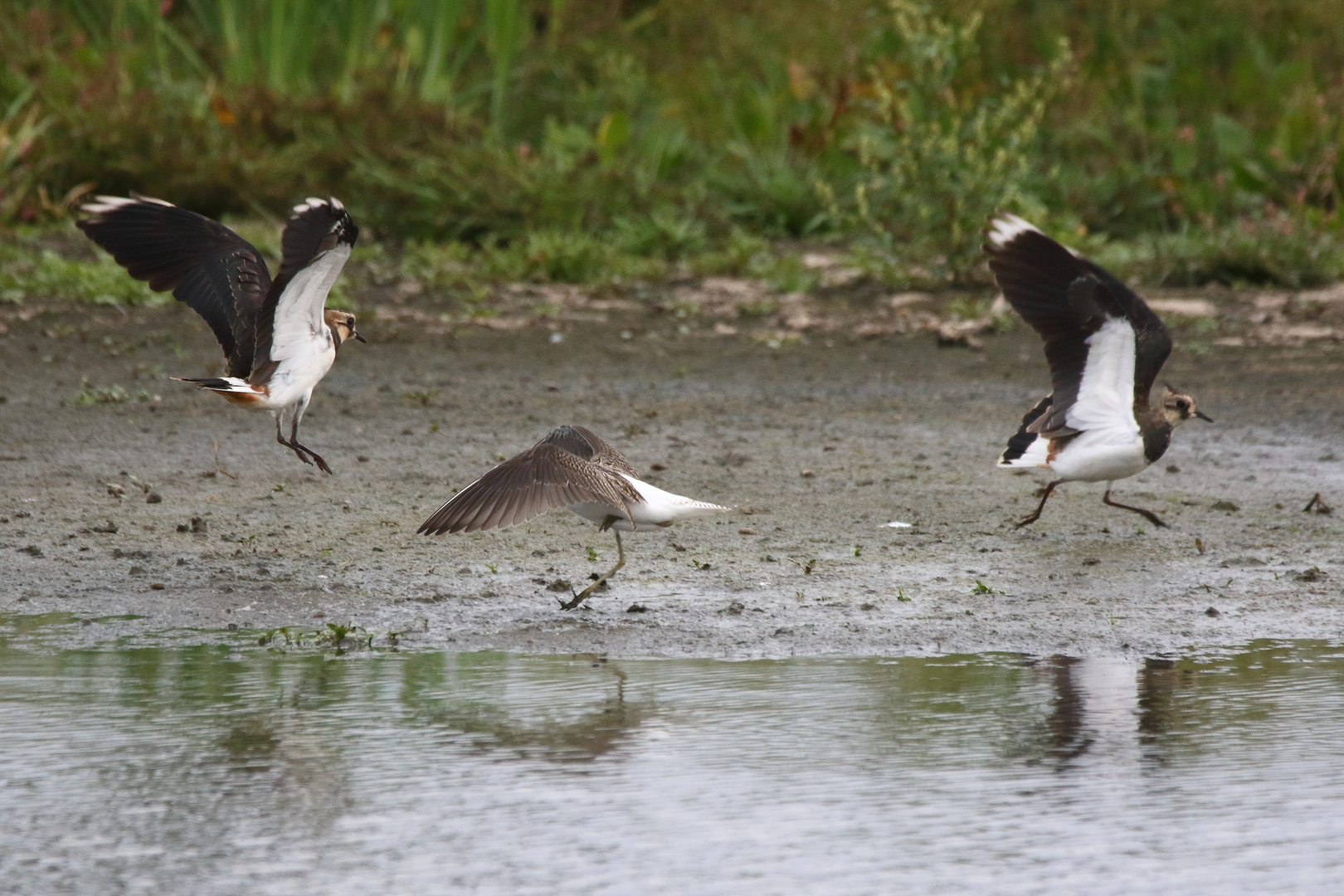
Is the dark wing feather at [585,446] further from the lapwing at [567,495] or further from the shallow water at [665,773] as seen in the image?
the shallow water at [665,773]

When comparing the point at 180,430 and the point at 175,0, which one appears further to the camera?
the point at 175,0

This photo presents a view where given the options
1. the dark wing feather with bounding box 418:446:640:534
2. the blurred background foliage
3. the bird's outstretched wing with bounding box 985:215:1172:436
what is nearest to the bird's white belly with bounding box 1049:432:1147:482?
the bird's outstretched wing with bounding box 985:215:1172:436

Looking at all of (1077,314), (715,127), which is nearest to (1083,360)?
(1077,314)

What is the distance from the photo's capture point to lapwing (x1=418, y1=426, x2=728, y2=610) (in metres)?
5.12

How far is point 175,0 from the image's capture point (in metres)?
16.5

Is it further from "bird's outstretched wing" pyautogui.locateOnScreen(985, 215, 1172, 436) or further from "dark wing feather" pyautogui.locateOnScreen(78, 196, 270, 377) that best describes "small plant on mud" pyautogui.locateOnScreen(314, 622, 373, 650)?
"bird's outstretched wing" pyautogui.locateOnScreen(985, 215, 1172, 436)

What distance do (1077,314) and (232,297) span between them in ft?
11.1

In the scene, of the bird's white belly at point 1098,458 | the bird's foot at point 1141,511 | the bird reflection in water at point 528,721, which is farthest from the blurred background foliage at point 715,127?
the bird reflection in water at point 528,721

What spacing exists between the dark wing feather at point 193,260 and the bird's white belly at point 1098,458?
3.28 meters

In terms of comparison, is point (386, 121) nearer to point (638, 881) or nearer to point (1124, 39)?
point (1124, 39)

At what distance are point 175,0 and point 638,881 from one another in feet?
49.2

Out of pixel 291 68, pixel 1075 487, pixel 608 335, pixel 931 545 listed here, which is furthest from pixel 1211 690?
pixel 291 68

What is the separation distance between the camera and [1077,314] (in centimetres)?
589

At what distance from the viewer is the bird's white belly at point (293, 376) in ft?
22.4
